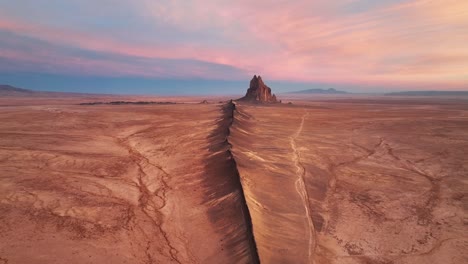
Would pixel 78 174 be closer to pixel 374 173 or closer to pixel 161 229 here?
pixel 161 229

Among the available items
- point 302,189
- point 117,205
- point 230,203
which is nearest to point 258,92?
point 302,189

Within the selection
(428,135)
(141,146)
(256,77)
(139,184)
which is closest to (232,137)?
(141,146)

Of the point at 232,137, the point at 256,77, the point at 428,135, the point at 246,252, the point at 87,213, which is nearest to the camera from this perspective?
the point at 246,252

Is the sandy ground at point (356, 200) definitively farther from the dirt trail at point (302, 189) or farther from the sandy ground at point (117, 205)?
the sandy ground at point (117, 205)

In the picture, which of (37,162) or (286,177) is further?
(37,162)

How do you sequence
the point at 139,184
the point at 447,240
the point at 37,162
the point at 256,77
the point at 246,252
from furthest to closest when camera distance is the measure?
the point at 256,77 < the point at 37,162 < the point at 139,184 < the point at 447,240 < the point at 246,252

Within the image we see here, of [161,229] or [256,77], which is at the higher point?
[256,77]

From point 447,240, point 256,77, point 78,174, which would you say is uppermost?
point 256,77

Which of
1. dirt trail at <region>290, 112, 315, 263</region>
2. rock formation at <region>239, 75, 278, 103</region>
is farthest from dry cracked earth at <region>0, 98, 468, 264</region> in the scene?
rock formation at <region>239, 75, 278, 103</region>
